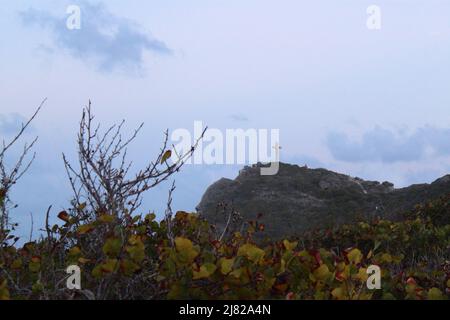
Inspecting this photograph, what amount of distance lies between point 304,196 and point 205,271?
17.4m

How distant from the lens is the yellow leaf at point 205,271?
3717 mm

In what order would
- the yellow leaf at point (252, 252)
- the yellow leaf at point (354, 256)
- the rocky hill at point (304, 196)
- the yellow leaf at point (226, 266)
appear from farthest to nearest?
the rocky hill at point (304, 196), the yellow leaf at point (354, 256), the yellow leaf at point (252, 252), the yellow leaf at point (226, 266)

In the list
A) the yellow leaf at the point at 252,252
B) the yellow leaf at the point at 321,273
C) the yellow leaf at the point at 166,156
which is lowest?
the yellow leaf at the point at 321,273

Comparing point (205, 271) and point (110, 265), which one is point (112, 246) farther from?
point (205, 271)

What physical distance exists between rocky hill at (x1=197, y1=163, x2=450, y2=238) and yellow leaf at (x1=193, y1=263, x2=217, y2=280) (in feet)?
48.6

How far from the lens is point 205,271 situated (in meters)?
3.71

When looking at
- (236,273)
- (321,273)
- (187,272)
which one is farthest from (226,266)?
(321,273)

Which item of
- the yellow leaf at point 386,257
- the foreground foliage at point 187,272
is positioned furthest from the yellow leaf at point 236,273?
the yellow leaf at point 386,257

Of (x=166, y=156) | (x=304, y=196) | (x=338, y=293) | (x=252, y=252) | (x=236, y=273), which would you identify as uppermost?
(x=304, y=196)

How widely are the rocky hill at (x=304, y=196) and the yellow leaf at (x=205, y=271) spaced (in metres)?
14.8

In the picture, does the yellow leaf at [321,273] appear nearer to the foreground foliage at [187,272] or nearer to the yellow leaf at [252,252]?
the foreground foliage at [187,272]

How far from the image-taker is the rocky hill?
19672mm

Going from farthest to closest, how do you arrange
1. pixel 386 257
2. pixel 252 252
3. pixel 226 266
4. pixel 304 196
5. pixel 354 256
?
pixel 304 196 < pixel 386 257 < pixel 354 256 < pixel 252 252 < pixel 226 266
